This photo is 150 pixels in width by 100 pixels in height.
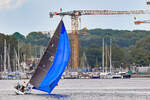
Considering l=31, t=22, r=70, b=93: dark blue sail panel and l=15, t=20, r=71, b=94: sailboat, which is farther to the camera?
l=15, t=20, r=71, b=94: sailboat

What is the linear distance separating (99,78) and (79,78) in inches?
252

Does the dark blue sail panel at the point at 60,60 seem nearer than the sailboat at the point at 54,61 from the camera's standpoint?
Yes

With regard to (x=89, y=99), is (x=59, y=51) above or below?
above

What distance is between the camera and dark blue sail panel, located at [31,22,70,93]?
70688mm

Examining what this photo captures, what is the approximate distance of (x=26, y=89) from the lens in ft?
250

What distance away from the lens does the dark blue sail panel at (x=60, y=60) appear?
7069cm

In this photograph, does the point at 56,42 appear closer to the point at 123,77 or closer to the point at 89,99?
the point at 89,99

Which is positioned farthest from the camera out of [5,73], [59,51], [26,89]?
[5,73]

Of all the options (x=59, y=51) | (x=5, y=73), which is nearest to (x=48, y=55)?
(x=59, y=51)

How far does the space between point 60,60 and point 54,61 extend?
0.81 meters

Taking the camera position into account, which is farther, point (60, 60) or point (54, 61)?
point (54, 61)

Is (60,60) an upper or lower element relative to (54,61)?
upper

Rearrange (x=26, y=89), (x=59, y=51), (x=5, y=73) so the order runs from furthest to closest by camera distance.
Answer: (x=5, y=73)
(x=26, y=89)
(x=59, y=51)

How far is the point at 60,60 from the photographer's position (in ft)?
233
